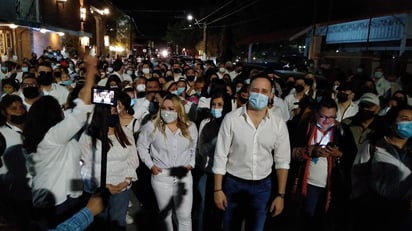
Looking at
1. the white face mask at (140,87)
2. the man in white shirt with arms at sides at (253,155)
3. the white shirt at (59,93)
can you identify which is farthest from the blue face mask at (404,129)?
the white shirt at (59,93)

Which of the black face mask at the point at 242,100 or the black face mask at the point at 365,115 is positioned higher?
the black face mask at the point at 242,100

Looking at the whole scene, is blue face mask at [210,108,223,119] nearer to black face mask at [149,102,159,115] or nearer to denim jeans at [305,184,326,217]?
denim jeans at [305,184,326,217]

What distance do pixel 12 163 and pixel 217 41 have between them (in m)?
42.3

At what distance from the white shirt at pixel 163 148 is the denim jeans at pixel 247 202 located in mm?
751

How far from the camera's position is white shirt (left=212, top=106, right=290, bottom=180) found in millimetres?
3652

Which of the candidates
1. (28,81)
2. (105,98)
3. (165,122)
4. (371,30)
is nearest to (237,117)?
(165,122)

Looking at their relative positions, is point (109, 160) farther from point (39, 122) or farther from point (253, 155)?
point (253, 155)

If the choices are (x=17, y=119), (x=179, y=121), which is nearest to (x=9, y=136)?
(x=17, y=119)

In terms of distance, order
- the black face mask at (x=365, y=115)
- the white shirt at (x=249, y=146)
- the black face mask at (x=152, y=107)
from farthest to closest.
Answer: the black face mask at (x=152, y=107) < the black face mask at (x=365, y=115) < the white shirt at (x=249, y=146)

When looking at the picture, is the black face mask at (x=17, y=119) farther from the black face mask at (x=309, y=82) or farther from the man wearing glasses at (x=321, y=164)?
the black face mask at (x=309, y=82)

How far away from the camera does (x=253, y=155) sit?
367cm

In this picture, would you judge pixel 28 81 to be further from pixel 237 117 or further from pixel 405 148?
pixel 405 148

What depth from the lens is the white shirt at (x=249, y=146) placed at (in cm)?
365

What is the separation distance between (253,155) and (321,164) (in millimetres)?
1134
